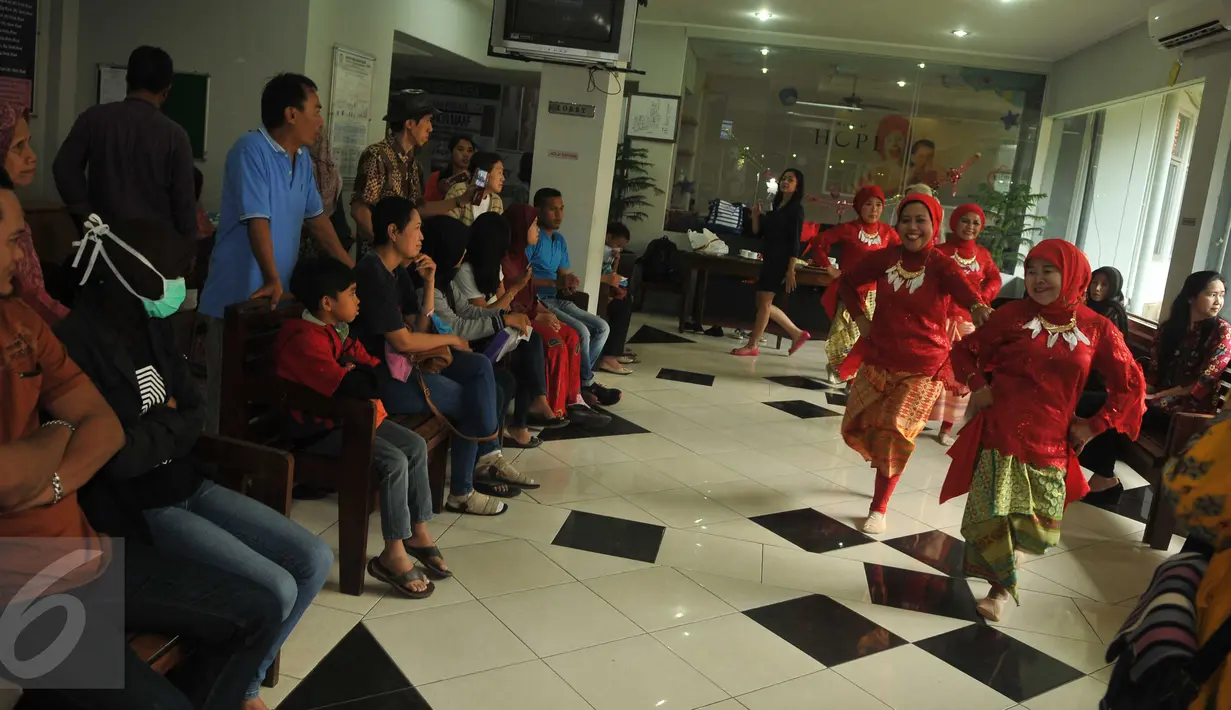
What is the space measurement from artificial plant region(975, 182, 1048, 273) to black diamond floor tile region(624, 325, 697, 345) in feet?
11.5

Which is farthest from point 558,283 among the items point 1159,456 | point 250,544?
point 250,544

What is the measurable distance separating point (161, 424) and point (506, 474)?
6.82 ft

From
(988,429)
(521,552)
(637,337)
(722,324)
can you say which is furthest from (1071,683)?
(722,324)

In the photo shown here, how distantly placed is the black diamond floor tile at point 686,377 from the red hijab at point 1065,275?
3.42 metres

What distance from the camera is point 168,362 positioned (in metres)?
1.96

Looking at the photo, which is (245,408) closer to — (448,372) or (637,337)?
(448,372)

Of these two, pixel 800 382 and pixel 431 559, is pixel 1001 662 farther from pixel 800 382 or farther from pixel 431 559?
pixel 800 382

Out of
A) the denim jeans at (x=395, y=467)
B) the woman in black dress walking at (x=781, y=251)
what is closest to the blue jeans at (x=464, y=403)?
the denim jeans at (x=395, y=467)

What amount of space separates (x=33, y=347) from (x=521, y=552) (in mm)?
1841

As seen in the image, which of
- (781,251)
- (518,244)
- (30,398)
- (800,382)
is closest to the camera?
(30,398)

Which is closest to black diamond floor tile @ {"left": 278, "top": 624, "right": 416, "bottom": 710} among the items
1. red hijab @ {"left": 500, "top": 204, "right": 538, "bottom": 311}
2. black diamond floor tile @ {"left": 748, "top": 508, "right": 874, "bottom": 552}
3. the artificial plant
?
black diamond floor tile @ {"left": 748, "top": 508, "right": 874, "bottom": 552}

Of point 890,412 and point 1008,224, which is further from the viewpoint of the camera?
point 1008,224

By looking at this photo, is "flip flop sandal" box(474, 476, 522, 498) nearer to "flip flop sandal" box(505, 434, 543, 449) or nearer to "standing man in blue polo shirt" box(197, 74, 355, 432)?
"flip flop sandal" box(505, 434, 543, 449)

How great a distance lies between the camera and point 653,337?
26.2 ft
